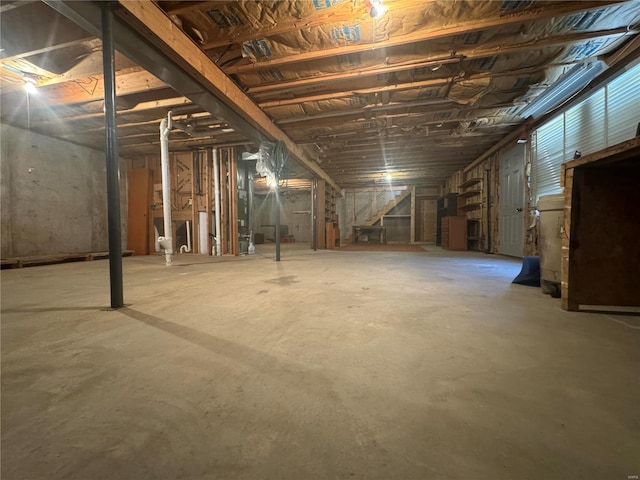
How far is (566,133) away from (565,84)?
70cm

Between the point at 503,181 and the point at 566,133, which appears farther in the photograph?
the point at 503,181

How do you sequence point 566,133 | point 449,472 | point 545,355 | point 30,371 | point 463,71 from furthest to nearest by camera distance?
point 566,133 → point 463,71 → point 545,355 → point 30,371 → point 449,472

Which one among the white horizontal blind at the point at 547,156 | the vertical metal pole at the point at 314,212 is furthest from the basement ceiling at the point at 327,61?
the vertical metal pole at the point at 314,212

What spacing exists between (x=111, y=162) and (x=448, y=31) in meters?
3.19

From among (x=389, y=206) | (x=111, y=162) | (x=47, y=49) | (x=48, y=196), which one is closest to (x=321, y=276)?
(x=111, y=162)

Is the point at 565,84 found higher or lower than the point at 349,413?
higher

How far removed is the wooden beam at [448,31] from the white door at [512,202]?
328 cm

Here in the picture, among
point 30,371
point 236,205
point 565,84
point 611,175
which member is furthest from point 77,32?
point 565,84

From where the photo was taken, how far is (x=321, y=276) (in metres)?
3.23

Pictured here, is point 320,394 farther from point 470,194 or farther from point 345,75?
point 470,194

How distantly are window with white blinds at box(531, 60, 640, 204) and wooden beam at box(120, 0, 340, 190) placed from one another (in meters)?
4.46

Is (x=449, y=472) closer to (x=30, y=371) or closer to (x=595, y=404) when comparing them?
(x=595, y=404)

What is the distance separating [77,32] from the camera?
2523 millimetres

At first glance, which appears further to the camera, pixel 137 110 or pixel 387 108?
pixel 137 110
